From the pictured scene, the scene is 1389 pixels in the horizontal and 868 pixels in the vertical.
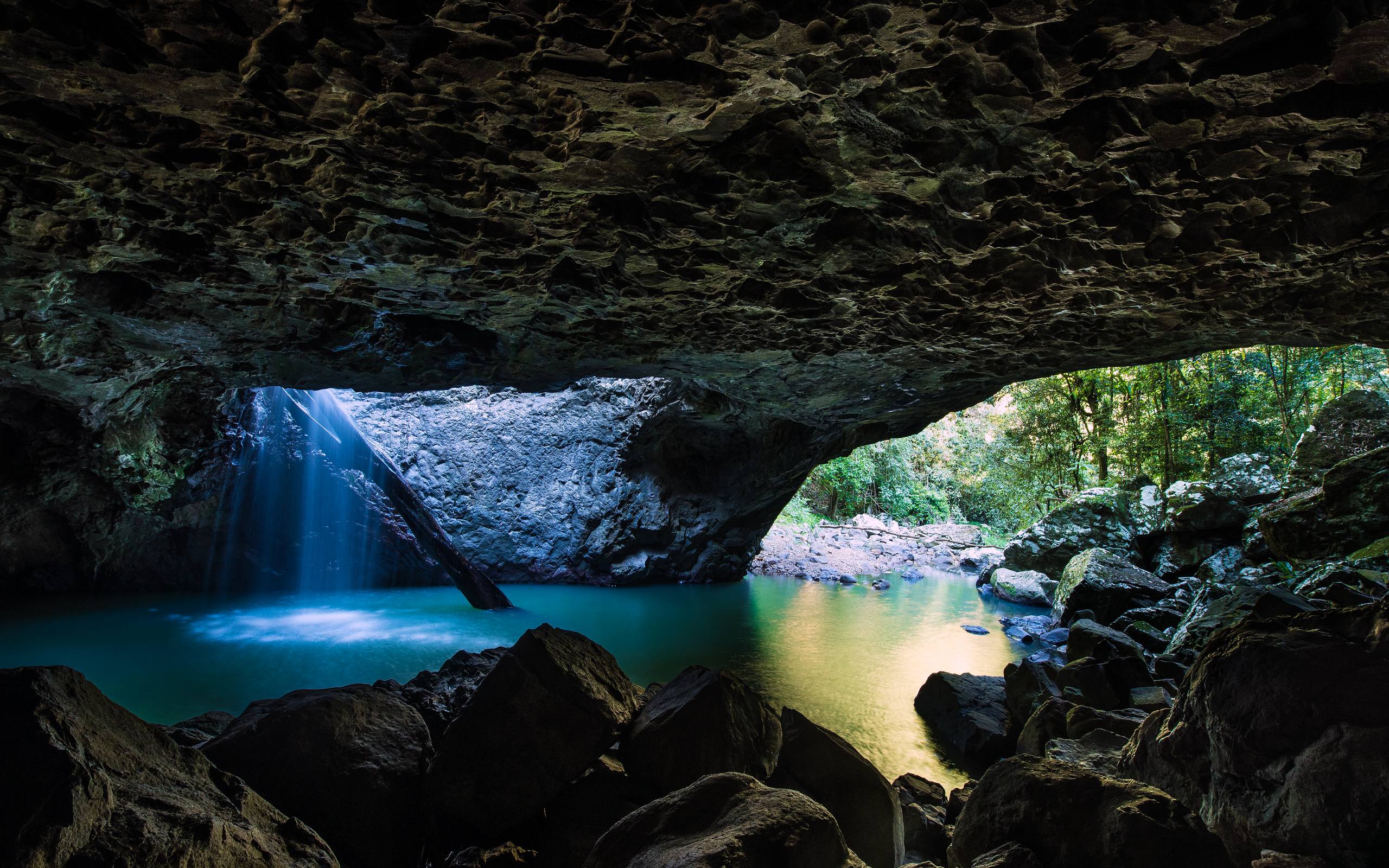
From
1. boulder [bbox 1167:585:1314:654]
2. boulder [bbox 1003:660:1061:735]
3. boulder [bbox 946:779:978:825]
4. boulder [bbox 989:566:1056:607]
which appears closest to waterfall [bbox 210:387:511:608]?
boulder [bbox 1003:660:1061:735]

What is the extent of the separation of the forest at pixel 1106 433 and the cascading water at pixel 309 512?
1063 centimetres

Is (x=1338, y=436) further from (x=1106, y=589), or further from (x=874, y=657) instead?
(x=874, y=657)

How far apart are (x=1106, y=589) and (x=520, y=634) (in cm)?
802

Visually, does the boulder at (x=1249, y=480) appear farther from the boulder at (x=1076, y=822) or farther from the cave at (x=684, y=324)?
the boulder at (x=1076, y=822)

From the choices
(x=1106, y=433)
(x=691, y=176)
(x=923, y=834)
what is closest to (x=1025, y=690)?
(x=923, y=834)

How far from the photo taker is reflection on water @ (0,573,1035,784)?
552cm

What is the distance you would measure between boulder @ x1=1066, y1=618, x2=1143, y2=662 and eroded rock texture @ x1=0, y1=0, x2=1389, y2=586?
2.64 m

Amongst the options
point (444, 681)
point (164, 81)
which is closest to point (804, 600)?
point (444, 681)

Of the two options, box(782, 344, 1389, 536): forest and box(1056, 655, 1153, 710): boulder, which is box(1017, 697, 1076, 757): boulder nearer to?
box(1056, 655, 1153, 710): boulder

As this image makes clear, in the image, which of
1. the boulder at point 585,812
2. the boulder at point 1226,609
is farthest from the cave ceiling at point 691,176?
the boulder at point 585,812

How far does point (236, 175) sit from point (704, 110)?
92.6 inches

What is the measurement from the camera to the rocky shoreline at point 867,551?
15.3m

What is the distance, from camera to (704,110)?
2520mm

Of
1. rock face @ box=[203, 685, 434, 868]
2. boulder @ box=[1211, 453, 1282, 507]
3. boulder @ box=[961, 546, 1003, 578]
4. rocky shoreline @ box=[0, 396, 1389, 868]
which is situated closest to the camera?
rocky shoreline @ box=[0, 396, 1389, 868]
